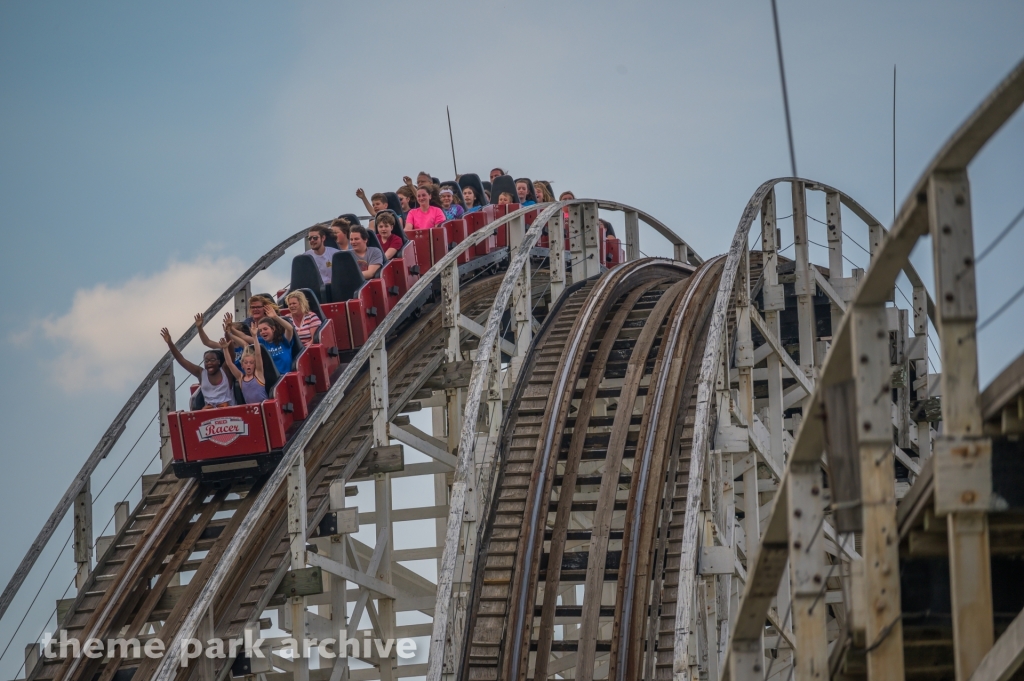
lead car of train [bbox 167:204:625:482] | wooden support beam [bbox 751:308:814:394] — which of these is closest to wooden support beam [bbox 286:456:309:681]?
lead car of train [bbox 167:204:625:482]

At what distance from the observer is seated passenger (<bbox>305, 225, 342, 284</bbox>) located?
463 inches

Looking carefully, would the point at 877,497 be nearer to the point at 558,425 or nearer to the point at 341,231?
the point at 558,425

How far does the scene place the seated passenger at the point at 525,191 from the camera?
1566 centimetres

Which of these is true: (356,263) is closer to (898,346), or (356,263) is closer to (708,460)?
(708,460)

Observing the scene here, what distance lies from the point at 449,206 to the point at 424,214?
2.53 ft

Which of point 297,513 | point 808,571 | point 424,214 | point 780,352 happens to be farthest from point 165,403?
point 808,571

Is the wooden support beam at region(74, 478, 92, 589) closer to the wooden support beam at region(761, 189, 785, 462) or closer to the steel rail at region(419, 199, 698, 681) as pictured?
the steel rail at region(419, 199, 698, 681)

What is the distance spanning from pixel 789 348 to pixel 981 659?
993cm

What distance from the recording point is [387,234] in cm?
1199

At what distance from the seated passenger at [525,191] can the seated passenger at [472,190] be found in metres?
0.52

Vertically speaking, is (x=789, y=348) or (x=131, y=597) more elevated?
(x=789, y=348)

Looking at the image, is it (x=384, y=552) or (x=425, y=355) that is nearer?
(x=384, y=552)

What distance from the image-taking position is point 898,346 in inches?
453

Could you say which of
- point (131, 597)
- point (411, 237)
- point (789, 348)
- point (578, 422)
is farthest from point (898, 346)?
point (131, 597)
